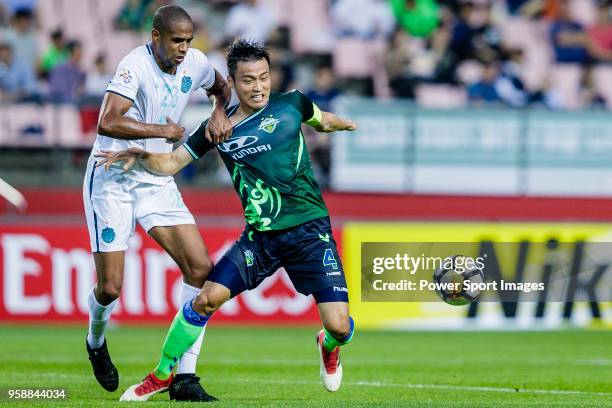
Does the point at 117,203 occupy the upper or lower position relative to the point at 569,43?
lower

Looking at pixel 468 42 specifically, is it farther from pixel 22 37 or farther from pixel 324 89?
pixel 22 37

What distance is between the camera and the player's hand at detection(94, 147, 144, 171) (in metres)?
7.86

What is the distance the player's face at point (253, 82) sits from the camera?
24.9 ft

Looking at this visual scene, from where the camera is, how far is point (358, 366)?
10.9 m

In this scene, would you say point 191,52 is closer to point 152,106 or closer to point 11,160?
point 152,106

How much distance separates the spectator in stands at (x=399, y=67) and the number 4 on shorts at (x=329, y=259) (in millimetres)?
9424

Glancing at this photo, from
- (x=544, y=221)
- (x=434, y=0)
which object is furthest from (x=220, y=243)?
(x=434, y=0)

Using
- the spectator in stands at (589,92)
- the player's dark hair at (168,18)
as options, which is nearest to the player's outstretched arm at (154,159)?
the player's dark hair at (168,18)

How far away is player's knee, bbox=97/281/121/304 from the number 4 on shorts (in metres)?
1.58

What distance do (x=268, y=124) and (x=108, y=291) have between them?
1750 millimetres

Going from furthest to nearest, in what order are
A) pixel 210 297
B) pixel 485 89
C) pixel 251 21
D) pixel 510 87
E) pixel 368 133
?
pixel 251 21
pixel 510 87
pixel 485 89
pixel 368 133
pixel 210 297

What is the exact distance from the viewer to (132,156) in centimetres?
796

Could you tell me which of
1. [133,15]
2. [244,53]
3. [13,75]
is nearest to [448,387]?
[244,53]

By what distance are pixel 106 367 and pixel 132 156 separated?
5.27 ft
